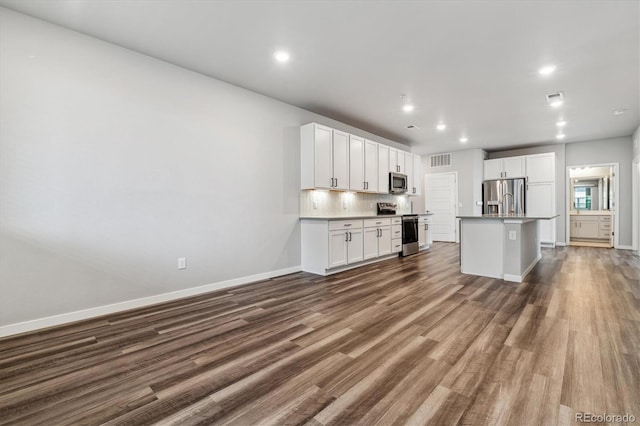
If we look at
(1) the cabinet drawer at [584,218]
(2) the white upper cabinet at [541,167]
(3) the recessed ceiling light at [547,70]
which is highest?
(3) the recessed ceiling light at [547,70]

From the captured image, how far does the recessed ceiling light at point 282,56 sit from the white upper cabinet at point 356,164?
225cm

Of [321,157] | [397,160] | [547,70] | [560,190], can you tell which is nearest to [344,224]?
[321,157]

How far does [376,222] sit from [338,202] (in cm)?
82

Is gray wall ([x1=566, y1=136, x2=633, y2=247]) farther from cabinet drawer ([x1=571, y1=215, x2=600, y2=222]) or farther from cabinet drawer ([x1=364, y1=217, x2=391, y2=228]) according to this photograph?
cabinet drawer ([x1=364, y1=217, x2=391, y2=228])

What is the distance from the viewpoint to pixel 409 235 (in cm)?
651

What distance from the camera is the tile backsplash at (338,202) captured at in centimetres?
506

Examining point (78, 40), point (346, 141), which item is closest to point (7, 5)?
point (78, 40)

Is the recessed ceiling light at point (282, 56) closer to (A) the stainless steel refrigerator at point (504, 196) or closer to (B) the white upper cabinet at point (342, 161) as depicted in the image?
(B) the white upper cabinet at point (342, 161)

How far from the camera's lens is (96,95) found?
115 inches

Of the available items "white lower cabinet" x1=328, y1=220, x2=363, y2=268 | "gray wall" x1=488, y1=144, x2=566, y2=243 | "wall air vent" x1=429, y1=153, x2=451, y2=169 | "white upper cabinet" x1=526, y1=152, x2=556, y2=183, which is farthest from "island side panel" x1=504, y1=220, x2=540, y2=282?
"wall air vent" x1=429, y1=153, x2=451, y2=169

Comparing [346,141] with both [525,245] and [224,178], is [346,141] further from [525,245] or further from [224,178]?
[525,245]

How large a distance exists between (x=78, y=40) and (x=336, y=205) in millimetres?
4108

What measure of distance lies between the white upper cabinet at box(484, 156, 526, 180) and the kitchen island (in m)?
4.26

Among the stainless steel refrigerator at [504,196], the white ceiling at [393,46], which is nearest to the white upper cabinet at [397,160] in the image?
the white ceiling at [393,46]
